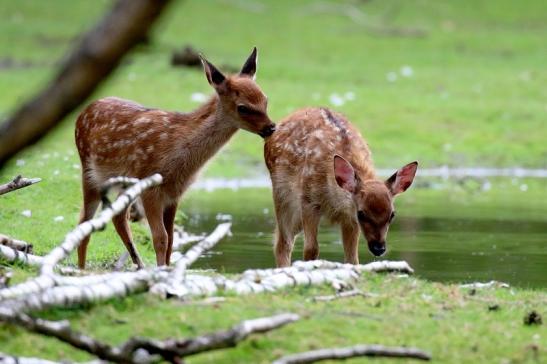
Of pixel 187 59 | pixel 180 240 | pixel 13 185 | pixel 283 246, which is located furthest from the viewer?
pixel 187 59

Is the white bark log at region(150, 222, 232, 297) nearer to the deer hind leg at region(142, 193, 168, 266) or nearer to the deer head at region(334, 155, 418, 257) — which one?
the deer head at region(334, 155, 418, 257)

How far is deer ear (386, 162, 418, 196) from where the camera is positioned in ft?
36.7

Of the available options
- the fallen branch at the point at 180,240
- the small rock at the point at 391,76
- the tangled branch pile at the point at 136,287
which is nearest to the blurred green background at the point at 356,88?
the small rock at the point at 391,76

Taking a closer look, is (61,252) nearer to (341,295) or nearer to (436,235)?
(341,295)

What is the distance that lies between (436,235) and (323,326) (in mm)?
9222

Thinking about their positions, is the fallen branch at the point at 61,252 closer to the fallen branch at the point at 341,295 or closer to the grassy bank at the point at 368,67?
the fallen branch at the point at 341,295

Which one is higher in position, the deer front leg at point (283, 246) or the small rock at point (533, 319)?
the small rock at point (533, 319)

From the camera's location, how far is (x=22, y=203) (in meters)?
15.9

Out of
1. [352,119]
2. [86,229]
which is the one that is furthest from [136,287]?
[352,119]

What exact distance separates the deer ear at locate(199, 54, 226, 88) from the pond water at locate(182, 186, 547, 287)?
6.67 feet

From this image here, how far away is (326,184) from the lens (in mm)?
11805

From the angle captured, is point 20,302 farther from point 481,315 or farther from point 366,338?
point 481,315

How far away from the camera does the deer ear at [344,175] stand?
11.2m

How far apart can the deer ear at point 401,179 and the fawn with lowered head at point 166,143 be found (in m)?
1.32
